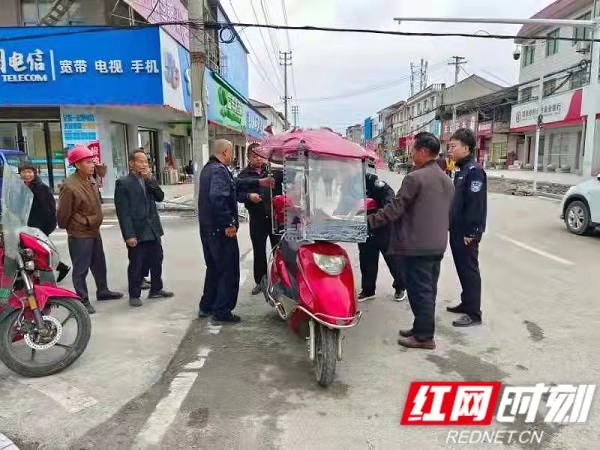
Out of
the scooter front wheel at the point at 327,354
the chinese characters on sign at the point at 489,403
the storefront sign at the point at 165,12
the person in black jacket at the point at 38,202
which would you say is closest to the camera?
the chinese characters on sign at the point at 489,403

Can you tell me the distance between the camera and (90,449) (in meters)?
2.92

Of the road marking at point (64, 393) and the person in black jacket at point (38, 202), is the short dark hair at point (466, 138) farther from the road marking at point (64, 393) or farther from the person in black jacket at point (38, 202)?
the person in black jacket at point (38, 202)

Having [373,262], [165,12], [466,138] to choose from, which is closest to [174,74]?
[165,12]

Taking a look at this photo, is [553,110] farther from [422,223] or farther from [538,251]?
[422,223]

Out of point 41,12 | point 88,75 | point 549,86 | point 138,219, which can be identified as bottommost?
point 138,219

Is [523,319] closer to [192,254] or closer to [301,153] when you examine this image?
[301,153]

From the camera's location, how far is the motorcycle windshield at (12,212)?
3.68 m

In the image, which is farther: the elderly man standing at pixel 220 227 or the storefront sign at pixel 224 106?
the storefront sign at pixel 224 106

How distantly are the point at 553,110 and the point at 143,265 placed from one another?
28.6 metres

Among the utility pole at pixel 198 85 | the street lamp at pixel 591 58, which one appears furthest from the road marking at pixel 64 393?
the street lamp at pixel 591 58

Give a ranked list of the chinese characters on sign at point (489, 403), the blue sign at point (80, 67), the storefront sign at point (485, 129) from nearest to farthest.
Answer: the chinese characters on sign at point (489, 403) → the blue sign at point (80, 67) → the storefront sign at point (485, 129)

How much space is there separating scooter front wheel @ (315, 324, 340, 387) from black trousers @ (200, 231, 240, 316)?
1.62 m

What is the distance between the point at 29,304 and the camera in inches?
148

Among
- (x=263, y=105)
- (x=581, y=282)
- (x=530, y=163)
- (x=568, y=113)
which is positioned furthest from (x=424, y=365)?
(x=263, y=105)
